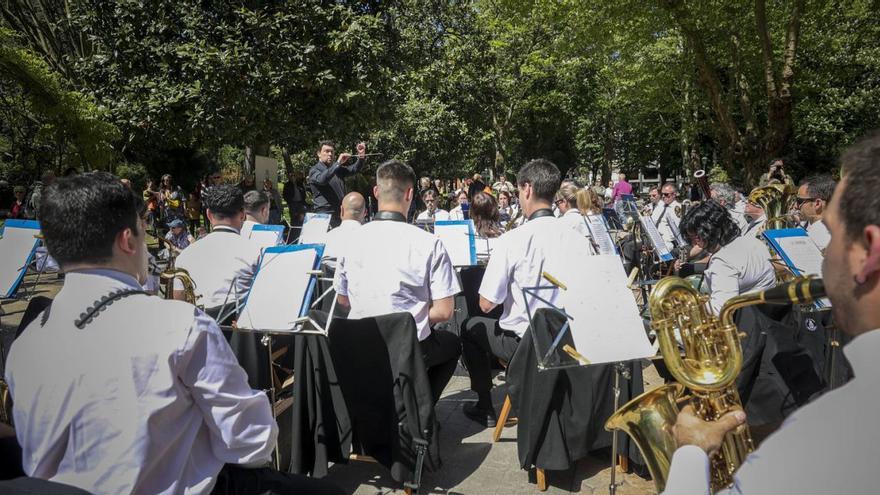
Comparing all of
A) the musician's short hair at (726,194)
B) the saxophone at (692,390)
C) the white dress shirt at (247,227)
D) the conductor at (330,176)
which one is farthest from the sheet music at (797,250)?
the conductor at (330,176)

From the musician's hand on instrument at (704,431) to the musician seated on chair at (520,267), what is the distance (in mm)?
1791

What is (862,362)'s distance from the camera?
2.99 ft

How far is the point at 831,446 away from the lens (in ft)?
2.83

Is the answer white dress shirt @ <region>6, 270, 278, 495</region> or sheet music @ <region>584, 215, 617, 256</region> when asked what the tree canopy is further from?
white dress shirt @ <region>6, 270, 278, 495</region>

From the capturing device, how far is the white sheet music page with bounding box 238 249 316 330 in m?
2.74

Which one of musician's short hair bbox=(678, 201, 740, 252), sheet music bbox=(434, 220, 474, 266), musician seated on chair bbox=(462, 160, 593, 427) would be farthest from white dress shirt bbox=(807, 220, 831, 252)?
sheet music bbox=(434, 220, 474, 266)

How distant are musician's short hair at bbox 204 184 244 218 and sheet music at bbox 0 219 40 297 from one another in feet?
4.81

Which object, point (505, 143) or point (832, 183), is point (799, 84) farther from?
point (832, 183)

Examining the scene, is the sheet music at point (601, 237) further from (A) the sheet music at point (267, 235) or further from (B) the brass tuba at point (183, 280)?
(B) the brass tuba at point (183, 280)

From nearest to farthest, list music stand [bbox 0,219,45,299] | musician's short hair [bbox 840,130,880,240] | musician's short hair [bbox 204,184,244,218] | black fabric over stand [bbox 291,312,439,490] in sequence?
musician's short hair [bbox 840,130,880,240] → black fabric over stand [bbox 291,312,439,490] → musician's short hair [bbox 204,184,244,218] → music stand [bbox 0,219,45,299]

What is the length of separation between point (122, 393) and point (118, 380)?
4cm

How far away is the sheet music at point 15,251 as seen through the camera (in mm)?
4113

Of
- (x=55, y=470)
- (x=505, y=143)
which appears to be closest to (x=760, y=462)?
(x=55, y=470)

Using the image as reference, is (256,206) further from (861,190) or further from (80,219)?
(861,190)
